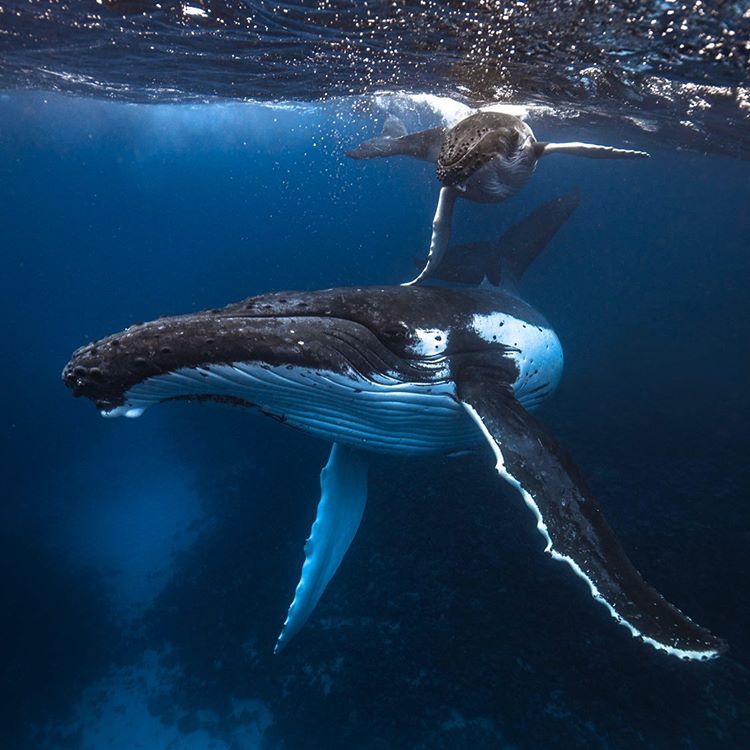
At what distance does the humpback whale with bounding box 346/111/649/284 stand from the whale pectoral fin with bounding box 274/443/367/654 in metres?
3.12

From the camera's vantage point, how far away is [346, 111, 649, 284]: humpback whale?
24.6 feet

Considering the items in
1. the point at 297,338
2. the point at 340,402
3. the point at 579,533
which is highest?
the point at 297,338

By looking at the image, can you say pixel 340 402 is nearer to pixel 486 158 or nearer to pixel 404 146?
pixel 486 158

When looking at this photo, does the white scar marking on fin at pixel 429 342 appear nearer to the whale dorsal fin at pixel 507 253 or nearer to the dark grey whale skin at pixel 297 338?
the dark grey whale skin at pixel 297 338

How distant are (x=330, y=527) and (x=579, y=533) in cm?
384

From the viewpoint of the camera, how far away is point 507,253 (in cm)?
1251

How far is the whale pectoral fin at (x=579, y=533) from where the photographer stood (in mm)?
3709

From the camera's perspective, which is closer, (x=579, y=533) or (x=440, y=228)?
(x=579, y=533)

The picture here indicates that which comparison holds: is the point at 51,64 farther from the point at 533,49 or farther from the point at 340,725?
the point at 340,725

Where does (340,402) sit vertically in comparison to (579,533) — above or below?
below

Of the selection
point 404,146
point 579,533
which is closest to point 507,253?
point 404,146

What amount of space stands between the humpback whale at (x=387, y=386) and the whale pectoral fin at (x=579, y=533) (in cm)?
1

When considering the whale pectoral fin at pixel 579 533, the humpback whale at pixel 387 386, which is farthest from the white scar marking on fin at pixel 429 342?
the whale pectoral fin at pixel 579 533

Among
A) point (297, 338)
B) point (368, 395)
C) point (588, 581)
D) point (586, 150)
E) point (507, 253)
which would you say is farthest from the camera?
point (507, 253)
